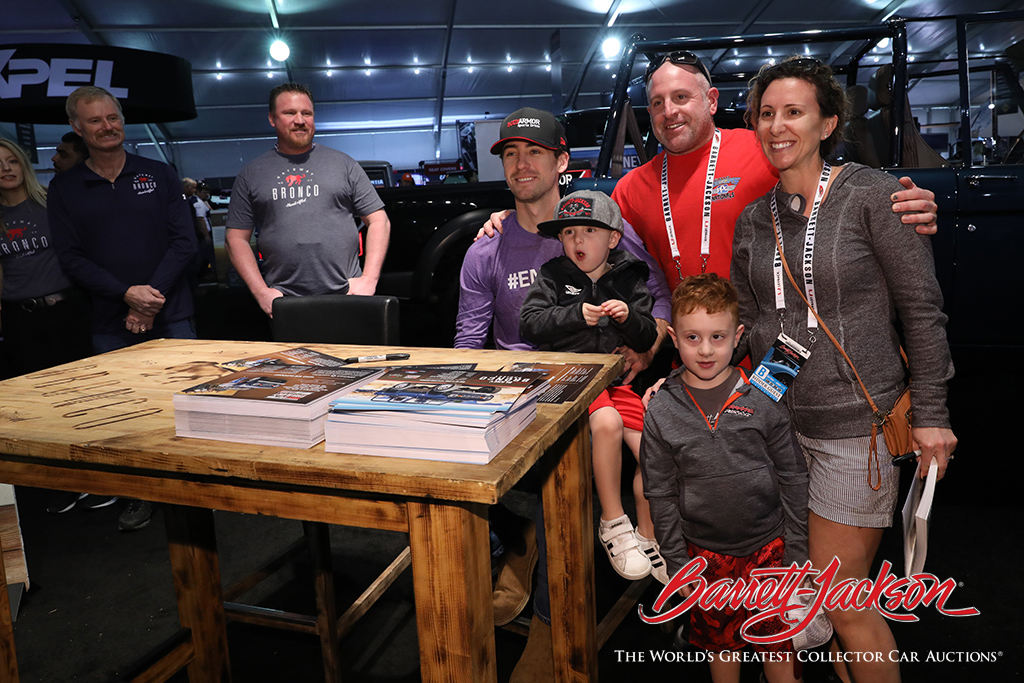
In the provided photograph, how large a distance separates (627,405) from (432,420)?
112cm

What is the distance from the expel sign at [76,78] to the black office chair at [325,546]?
751 cm

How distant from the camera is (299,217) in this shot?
3275 mm

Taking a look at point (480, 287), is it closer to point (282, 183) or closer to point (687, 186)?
point (687, 186)

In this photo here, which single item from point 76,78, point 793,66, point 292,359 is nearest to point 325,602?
point 292,359

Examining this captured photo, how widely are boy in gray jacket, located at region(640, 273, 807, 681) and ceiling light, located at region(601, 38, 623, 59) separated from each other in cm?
1295

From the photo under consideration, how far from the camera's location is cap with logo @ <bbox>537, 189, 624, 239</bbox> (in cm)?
203

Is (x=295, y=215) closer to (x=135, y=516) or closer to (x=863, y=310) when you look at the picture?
(x=135, y=516)

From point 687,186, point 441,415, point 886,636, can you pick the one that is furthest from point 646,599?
point 441,415

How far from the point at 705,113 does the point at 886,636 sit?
5.42 feet

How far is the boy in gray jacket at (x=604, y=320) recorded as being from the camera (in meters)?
1.94

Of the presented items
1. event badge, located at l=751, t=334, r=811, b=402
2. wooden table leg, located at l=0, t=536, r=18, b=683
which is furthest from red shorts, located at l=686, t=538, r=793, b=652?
wooden table leg, located at l=0, t=536, r=18, b=683

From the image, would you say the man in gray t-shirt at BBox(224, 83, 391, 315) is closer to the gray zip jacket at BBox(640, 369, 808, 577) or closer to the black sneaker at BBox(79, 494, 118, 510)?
the black sneaker at BBox(79, 494, 118, 510)

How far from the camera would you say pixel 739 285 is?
6.35 feet

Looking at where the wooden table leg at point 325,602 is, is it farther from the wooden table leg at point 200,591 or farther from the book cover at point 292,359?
the book cover at point 292,359
